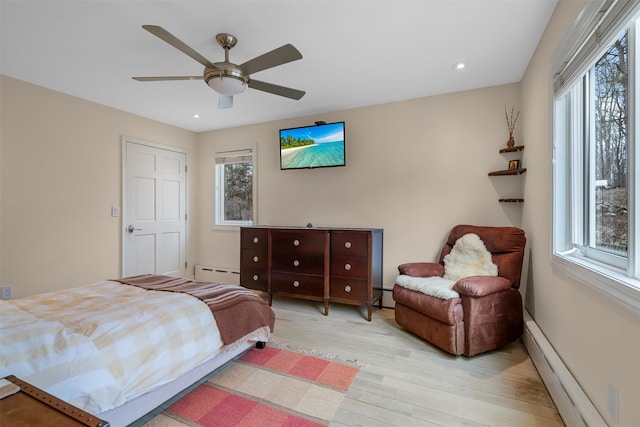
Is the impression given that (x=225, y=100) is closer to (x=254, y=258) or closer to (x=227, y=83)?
(x=227, y=83)

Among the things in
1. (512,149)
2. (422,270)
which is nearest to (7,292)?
(422,270)

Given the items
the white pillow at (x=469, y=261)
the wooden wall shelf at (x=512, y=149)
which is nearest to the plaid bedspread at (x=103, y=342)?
the white pillow at (x=469, y=261)

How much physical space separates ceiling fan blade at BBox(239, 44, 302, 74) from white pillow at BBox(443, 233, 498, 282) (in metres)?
2.21

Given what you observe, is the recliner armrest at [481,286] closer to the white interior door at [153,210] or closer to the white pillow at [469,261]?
the white pillow at [469,261]

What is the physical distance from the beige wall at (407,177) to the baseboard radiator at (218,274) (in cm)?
98

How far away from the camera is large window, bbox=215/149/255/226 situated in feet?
14.3

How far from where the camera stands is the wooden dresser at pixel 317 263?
2988mm

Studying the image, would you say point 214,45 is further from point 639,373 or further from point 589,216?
point 639,373

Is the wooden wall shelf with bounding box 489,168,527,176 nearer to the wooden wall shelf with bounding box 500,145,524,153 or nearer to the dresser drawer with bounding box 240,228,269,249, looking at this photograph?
the wooden wall shelf with bounding box 500,145,524,153

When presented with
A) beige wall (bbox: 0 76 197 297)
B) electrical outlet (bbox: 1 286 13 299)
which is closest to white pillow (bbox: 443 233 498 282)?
beige wall (bbox: 0 76 197 297)

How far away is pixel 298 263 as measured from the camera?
3.27 meters

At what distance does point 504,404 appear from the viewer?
5.45 ft

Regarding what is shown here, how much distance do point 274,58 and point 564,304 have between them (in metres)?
2.36

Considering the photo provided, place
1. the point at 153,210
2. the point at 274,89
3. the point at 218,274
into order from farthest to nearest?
the point at 218,274 < the point at 153,210 < the point at 274,89
